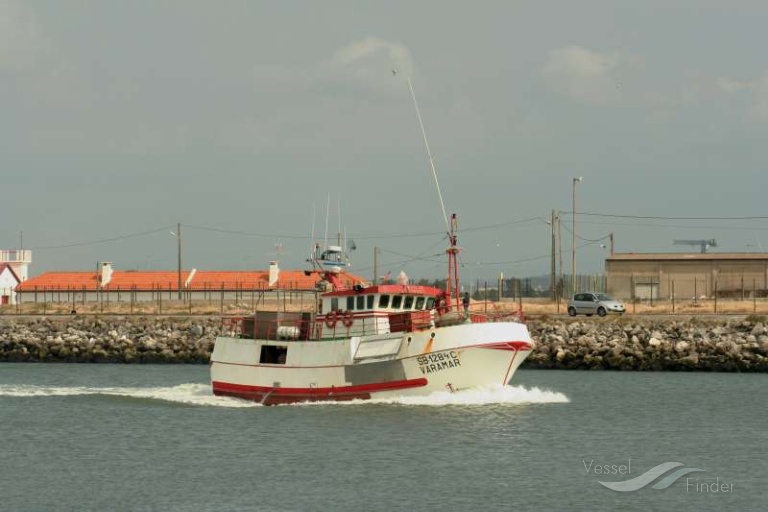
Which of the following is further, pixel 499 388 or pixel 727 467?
pixel 499 388

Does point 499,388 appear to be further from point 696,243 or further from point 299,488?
point 696,243

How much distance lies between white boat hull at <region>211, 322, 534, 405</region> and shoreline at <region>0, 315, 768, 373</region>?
1811 cm

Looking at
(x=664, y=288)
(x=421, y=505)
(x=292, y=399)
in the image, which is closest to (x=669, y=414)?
(x=292, y=399)

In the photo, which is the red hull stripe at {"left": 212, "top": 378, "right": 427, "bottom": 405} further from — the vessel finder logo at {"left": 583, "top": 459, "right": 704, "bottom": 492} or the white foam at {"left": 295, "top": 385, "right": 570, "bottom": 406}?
the vessel finder logo at {"left": 583, "top": 459, "right": 704, "bottom": 492}

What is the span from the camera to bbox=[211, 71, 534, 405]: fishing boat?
4069cm

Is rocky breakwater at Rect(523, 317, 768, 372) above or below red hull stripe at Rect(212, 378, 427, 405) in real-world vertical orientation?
above

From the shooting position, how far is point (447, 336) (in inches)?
1591

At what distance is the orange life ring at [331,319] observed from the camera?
142ft

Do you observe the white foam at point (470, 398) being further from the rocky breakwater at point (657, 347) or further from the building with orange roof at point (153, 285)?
the building with orange roof at point (153, 285)

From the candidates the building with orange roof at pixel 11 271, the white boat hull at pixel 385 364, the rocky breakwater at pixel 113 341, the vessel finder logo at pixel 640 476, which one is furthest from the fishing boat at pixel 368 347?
the building with orange roof at pixel 11 271

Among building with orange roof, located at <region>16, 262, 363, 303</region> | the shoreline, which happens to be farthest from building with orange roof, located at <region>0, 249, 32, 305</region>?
the shoreline

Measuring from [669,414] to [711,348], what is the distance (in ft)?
59.1

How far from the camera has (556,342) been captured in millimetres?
60625

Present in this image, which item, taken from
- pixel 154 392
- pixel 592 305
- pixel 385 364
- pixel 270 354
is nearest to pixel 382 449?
pixel 385 364
